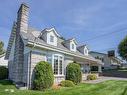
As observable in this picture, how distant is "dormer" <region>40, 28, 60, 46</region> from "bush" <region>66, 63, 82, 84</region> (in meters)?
3.35

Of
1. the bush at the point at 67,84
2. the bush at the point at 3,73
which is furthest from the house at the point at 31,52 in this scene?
the bush at the point at 3,73

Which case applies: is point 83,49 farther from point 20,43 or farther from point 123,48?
point 123,48

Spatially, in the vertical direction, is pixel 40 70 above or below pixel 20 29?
below

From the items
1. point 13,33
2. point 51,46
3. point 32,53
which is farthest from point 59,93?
point 13,33

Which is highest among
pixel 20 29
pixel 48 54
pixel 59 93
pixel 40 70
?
pixel 20 29

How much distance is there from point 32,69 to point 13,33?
25.3 ft

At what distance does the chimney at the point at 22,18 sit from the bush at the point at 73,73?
258 inches

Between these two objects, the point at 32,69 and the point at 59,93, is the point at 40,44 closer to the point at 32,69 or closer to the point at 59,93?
the point at 32,69

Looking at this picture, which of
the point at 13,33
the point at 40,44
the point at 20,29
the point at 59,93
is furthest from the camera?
the point at 13,33

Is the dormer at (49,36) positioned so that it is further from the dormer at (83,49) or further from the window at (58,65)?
the dormer at (83,49)

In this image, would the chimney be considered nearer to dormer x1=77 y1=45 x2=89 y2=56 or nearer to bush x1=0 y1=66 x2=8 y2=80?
bush x1=0 y1=66 x2=8 y2=80

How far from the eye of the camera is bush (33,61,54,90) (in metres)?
16.4

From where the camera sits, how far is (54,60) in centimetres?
1972

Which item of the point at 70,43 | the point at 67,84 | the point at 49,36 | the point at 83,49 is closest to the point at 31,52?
the point at 49,36
